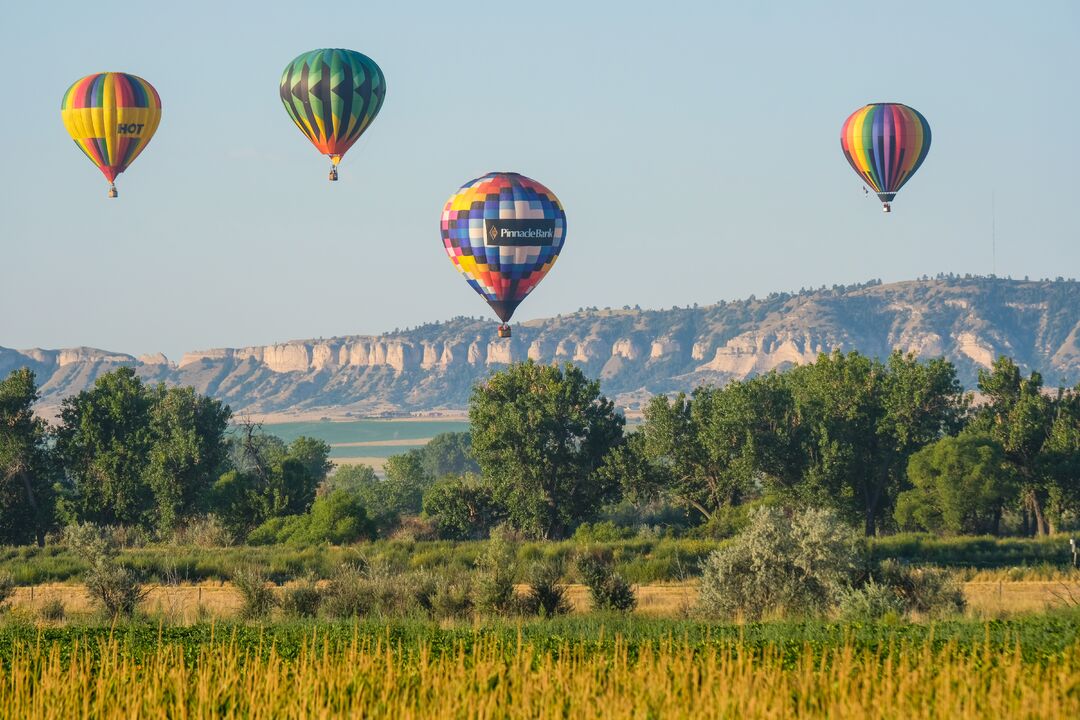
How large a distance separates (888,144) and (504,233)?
24.0 m

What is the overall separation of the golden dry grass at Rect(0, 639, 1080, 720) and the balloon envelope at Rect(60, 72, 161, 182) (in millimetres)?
51935

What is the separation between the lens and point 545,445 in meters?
73.4

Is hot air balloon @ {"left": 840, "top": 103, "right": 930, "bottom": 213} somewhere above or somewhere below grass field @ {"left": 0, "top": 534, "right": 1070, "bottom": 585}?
above

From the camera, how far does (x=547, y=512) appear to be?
236 ft

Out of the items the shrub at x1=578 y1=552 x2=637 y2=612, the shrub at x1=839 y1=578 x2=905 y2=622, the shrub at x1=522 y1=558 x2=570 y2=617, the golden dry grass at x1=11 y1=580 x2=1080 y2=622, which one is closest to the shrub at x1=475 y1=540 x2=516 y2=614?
the shrub at x1=522 y1=558 x2=570 y2=617

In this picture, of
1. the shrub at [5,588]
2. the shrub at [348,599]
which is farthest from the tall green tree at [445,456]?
the shrub at [348,599]

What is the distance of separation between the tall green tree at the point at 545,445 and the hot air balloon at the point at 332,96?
15.3m

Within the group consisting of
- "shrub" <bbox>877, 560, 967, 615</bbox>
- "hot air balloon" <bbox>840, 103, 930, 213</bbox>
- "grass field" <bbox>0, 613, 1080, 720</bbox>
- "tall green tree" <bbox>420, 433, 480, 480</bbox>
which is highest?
"hot air balloon" <bbox>840, 103, 930, 213</bbox>

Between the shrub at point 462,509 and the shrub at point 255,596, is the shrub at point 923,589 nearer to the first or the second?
the shrub at point 255,596

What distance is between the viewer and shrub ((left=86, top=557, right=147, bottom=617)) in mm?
40906

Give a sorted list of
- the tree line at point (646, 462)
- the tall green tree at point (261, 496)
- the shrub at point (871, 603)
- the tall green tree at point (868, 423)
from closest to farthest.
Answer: the shrub at point (871, 603) → the tree line at point (646, 462) → the tall green tree at point (868, 423) → the tall green tree at point (261, 496)

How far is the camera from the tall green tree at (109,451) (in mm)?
75938

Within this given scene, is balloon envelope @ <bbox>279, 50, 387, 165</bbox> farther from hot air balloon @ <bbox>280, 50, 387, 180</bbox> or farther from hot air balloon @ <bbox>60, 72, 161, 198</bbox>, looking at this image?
hot air balloon @ <bbox>60, 72, 161, 198</bbox>

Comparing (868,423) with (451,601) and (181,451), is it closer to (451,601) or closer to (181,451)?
(181,451)
